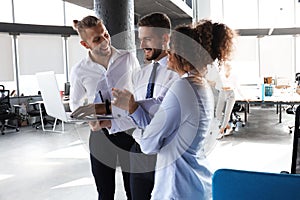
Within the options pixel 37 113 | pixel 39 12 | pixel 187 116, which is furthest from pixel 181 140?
pixel 39 12

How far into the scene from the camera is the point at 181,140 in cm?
146

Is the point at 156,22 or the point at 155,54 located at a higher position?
the point at 156,22

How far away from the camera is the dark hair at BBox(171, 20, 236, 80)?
58.0 inches

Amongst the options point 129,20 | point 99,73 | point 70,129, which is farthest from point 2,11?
point 99,73

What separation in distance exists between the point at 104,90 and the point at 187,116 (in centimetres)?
83

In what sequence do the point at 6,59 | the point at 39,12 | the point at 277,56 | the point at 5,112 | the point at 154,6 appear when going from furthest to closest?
1. the point at 277,56
2. the point at 39,12
3. the point at 6,59
4. the point at 5,112
5. the point at 154,6

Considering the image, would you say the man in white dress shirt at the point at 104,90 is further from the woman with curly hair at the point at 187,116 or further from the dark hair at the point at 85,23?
the woman with curly hair at the point at 187,116

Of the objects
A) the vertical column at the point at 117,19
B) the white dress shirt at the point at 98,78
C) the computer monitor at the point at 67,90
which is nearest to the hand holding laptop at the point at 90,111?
the white dress shirt at the point at 98,78

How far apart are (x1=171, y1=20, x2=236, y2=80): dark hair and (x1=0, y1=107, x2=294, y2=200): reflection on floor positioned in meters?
2.72

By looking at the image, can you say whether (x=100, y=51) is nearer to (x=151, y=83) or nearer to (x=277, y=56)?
(x=151, y=83)

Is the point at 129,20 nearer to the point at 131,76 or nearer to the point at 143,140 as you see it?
the point at 131,76

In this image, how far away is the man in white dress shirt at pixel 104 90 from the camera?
210 centimetres

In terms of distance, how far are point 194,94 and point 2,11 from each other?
9602 mm

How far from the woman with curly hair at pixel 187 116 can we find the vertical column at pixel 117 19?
5.84 feet
